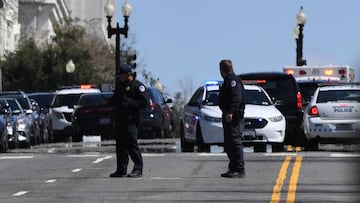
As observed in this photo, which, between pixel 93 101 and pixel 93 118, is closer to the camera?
pixel 93 118

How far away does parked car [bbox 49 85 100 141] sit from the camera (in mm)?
37125

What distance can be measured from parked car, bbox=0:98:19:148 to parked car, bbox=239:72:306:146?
584cm

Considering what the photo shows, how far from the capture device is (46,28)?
3575 inches

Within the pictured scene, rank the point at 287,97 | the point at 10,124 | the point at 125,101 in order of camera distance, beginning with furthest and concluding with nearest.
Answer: the point at 10,124 < the point at 287,97 < the point at 125,101

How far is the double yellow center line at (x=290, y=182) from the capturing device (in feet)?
43.1

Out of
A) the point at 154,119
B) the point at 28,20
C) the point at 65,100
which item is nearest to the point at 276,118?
the point at 154,119

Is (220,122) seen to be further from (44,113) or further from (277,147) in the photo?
(44,113)

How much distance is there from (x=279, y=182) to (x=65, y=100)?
23276 mm

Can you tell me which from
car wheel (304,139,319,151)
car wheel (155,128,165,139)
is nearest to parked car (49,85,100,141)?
car wheel (155,128,165,139)

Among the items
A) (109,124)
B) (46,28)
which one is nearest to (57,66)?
(46,28)

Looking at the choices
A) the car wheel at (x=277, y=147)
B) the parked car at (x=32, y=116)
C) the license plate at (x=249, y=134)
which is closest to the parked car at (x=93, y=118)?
the parked car at (x=32, y=116)

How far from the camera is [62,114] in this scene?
3716 cm

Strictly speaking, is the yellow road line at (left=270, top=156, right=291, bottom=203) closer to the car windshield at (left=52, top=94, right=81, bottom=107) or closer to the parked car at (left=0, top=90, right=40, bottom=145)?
the parked car at (left=0, top=90, right=40, bottom=145)

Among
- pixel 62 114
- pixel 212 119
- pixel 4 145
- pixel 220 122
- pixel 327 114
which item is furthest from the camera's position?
pixel 62 114
